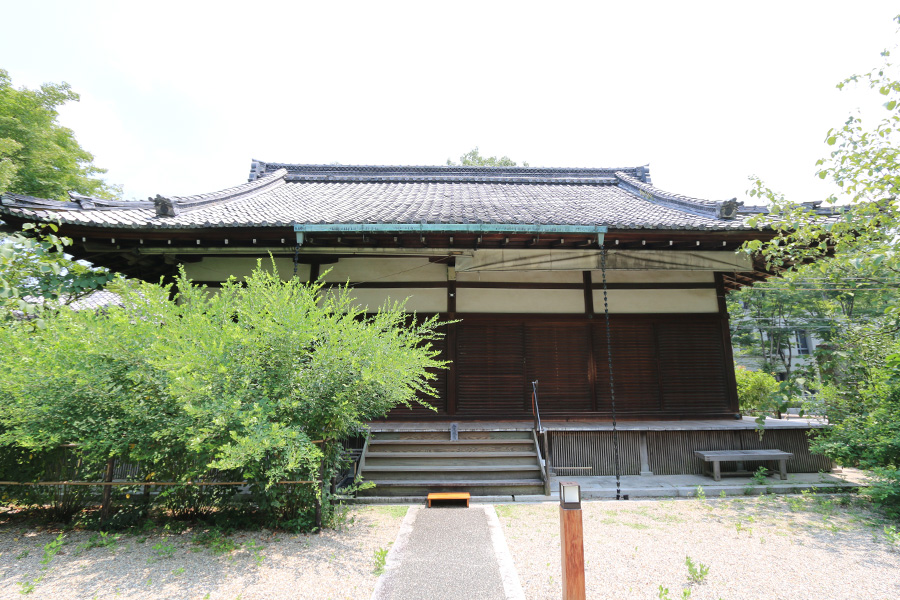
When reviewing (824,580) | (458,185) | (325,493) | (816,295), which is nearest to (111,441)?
(325,493)

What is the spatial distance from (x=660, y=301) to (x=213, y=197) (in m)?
9.27

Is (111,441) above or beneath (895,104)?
beneath

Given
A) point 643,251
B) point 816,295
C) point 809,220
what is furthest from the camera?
point 816,295

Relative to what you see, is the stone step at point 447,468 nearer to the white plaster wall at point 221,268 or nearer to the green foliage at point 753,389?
the white plaster wall at point 221,268

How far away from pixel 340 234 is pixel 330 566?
439cm

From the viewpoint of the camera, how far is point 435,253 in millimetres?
7121

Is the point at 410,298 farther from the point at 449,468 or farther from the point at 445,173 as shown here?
the point at 445,173

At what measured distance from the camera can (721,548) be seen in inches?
153

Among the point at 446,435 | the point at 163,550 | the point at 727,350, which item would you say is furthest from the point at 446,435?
the point at 727,350

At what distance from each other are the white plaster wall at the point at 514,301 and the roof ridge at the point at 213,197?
5.15 meters

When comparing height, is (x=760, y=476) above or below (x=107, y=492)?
below

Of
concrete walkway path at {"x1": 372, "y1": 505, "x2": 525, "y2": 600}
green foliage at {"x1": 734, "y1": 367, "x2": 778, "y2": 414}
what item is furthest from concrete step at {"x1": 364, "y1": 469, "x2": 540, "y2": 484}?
green foliage at {"x1": 734, "y1": 367, "x2": 778, "y2": 414}

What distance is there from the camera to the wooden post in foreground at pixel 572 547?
262 cm

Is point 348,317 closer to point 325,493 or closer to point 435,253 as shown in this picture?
point 325,493
